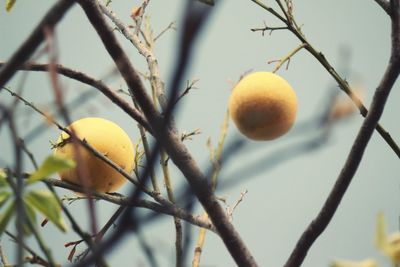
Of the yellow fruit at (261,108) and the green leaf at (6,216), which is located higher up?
the yellow fruit at (261,108)

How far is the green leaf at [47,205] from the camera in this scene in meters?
0.35

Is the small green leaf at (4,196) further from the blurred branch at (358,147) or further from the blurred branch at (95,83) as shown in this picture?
the blurred branch at (358,147)

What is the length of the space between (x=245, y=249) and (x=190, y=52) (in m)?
0.36

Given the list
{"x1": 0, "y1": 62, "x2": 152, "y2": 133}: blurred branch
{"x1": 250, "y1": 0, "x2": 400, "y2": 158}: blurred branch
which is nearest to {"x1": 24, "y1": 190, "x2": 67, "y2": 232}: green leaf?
{"x1": 0, "y1": 62, "x2": 152, "y2": 133}: blurred branch

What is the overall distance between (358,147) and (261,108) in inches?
11.7

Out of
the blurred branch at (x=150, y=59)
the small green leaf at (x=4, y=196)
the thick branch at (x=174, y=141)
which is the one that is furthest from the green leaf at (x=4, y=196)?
the blurred branch at (x=150, y=59)

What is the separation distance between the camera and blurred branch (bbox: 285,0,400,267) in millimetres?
411

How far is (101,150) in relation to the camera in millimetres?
706

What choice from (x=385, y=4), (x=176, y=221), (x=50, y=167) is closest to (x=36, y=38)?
(x=50, y=167)

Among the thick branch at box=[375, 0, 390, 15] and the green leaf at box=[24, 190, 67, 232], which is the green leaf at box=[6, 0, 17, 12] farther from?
the thick branch at box=[375, 0, 390, 15]

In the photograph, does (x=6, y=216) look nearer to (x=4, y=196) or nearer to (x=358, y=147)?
(x=4, y=196)

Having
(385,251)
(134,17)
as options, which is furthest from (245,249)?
(134,17)

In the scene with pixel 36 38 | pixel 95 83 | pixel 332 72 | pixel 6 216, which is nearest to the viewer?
pixel 36 38

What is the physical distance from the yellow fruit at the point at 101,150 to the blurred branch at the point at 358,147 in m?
0.33
